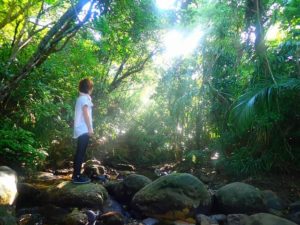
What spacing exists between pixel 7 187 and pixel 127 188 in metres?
2.27

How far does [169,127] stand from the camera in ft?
39.9

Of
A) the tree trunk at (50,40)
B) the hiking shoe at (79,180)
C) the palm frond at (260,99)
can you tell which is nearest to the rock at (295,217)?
the palm frond at (260,99)

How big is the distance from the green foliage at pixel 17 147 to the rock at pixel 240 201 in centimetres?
336

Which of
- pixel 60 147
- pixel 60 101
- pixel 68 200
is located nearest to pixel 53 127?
pixel 60 101

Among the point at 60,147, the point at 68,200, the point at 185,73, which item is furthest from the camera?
the point at 185,73

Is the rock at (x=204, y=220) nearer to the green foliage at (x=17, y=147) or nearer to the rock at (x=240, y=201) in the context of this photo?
the rock at (x=240, y=201)

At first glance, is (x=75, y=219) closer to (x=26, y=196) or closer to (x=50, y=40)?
(x=26, y=196)

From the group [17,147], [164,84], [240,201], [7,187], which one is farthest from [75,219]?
[164,84]

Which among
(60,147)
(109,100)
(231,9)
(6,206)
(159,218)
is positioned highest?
(231,9)

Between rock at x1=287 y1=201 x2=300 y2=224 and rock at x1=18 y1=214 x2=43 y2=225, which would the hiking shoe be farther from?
rock at x1=287 y1=201 x2=300 y2=224

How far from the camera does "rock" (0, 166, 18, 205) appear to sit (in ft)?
14.8

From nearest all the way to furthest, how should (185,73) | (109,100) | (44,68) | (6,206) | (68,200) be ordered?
1. (6,206)
2. (68,200)
3. (44,68)
4. (185,73)
5. (109,100)

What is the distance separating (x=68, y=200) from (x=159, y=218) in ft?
4.73

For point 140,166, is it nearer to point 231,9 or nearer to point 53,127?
point 53,127
